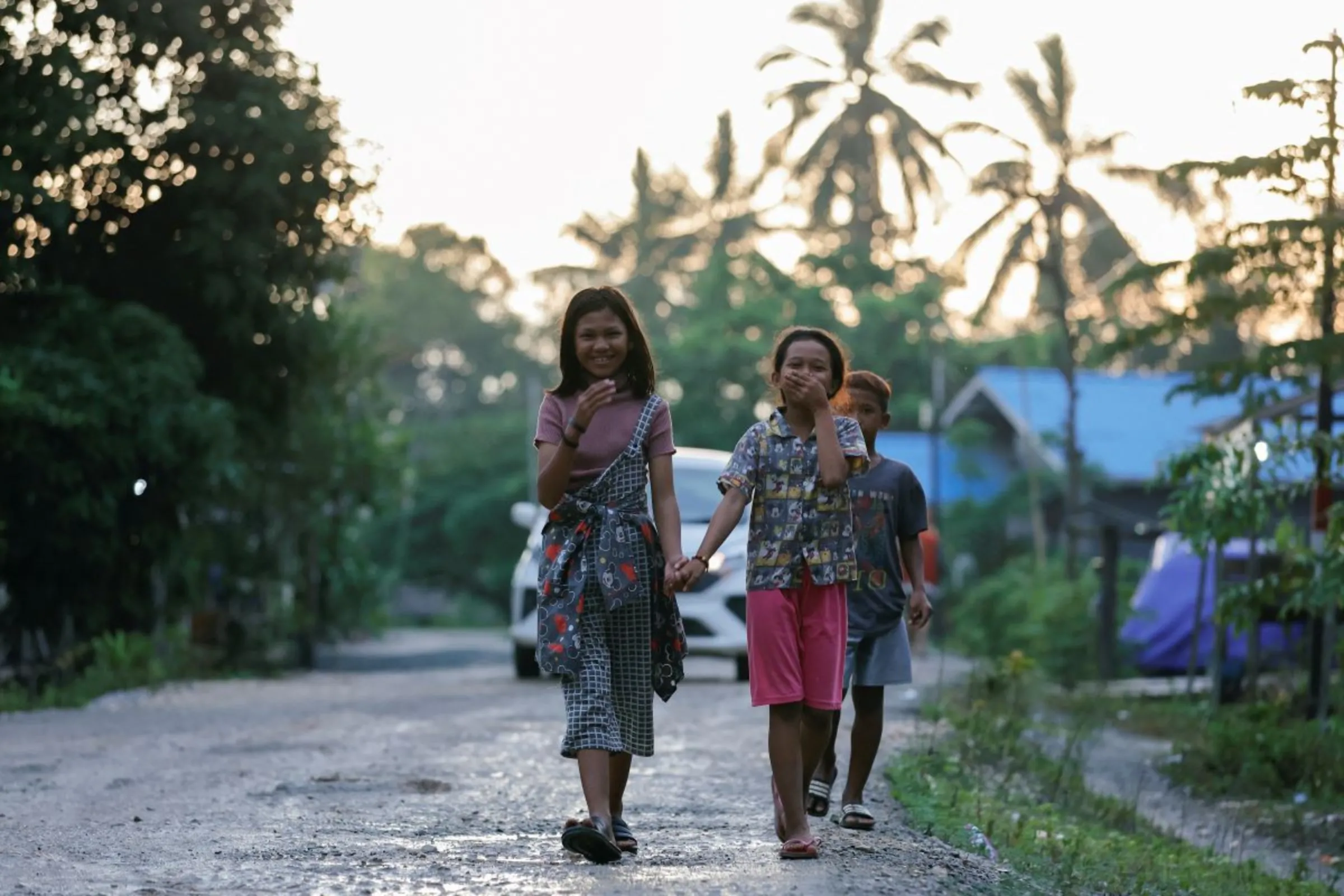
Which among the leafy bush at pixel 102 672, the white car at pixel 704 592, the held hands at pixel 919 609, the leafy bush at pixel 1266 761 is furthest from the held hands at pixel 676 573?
the white car at pixel 704 592

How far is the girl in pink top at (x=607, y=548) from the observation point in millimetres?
6359

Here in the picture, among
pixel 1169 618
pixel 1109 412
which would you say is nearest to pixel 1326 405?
pixel 1169 618

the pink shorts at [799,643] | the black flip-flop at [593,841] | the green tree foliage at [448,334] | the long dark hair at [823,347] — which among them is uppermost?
the green tree foliage at [448,334]

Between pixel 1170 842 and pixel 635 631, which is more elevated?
pixel 635 631

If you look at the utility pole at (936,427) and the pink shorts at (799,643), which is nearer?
the pink shorts at (799,643)

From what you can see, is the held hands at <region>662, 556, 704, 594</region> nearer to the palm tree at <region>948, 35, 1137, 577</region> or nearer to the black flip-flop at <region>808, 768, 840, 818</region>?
the black flip-flop at <region>808, 768, 840, 818</region>

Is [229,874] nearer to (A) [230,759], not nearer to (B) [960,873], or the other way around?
(B) [960,873]

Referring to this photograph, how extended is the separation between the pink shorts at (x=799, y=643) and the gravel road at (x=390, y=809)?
0.49 m

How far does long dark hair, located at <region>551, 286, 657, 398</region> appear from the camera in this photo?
21.5 ft

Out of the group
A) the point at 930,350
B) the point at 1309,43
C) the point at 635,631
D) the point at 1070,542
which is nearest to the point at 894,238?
the point at 930,350

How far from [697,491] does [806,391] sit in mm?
10308

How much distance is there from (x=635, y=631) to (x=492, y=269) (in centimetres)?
7436

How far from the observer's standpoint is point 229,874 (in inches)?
233

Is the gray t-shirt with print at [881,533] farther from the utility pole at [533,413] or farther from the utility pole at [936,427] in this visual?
the utility pole at [533,413]
